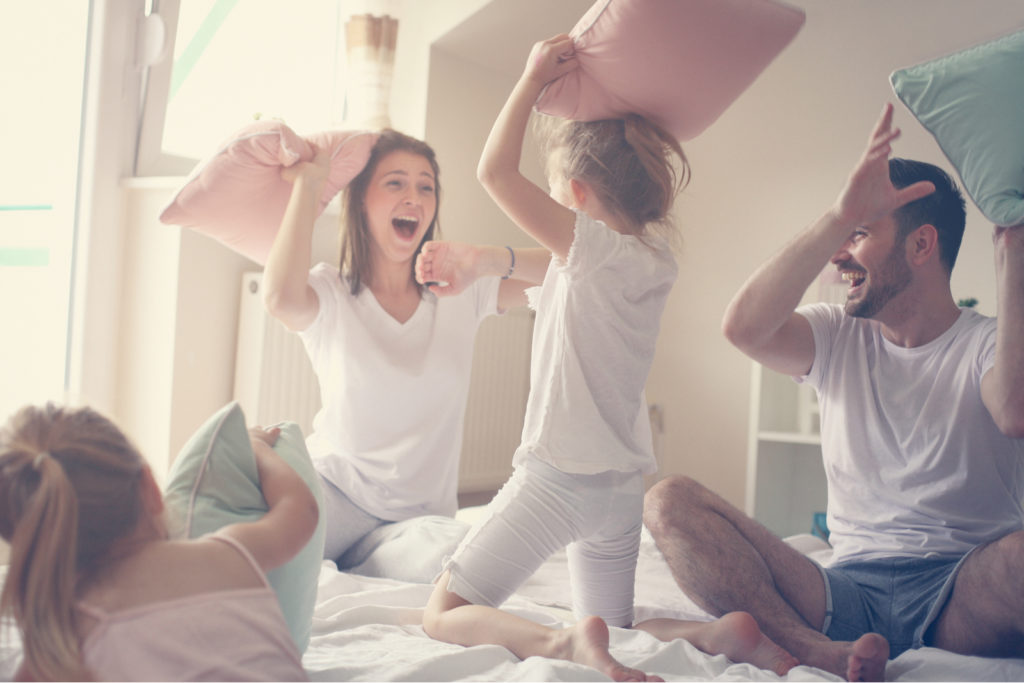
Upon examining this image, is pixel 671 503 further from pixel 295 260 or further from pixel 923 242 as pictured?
pixel 295 260

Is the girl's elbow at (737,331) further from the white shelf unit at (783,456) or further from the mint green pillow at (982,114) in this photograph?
the white shelf unit at (783,456)

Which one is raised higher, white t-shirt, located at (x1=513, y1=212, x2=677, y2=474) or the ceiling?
the ceiling

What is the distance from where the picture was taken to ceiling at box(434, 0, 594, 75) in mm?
2910

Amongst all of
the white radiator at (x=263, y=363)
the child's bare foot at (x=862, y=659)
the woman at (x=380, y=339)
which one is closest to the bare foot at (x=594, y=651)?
the child's bare foot at (x=862, y=659)

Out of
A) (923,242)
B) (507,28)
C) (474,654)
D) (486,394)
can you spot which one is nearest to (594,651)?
(474,654)

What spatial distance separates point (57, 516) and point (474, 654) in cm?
51

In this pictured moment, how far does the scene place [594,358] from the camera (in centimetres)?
126

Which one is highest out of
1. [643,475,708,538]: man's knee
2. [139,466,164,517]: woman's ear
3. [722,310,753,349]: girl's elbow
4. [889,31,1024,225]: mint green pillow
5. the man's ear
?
[889,31,1024,225]: mint green pillow

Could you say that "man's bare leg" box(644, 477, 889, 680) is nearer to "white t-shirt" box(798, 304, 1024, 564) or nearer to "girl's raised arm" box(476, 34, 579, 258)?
"white t-shirt" box(798, 304, 1024, 564)

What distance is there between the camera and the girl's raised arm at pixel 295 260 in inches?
66.6

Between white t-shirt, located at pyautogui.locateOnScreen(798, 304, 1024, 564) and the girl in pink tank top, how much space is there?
0.96 m

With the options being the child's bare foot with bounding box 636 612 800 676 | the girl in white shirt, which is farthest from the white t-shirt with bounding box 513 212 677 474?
the child's bare foot with bounding box 636 612 800 676

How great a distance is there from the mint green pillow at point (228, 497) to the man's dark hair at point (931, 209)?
1.05m

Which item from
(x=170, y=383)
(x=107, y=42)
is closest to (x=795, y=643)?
(x=170, y=383)
